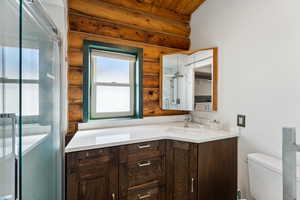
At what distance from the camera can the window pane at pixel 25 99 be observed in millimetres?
716

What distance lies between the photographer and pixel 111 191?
Answer: 138 centimetres

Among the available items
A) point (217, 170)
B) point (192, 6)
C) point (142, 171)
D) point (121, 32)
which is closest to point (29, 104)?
point (142, 171)

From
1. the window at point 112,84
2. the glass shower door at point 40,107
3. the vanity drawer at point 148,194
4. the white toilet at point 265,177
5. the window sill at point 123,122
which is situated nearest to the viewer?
the glass shower door at point 40,107

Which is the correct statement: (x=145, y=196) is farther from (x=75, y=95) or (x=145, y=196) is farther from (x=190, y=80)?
(x=190, y=80)

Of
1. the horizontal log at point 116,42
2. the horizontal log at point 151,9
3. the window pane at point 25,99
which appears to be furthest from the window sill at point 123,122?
the horizontal log at point 151,9

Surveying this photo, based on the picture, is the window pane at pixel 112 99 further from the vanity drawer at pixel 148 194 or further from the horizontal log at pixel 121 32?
the vanity drawer at pixel 148 194

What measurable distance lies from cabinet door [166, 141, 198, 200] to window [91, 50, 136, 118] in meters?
0.85

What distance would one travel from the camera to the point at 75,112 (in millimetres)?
1768

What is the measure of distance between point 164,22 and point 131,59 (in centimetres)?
73

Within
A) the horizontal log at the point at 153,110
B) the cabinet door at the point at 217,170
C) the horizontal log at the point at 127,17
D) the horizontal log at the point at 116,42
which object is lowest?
the cabinet door at the point at 217,170

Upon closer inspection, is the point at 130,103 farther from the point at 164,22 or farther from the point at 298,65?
the point at 298,65

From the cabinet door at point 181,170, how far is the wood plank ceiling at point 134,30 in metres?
0.75

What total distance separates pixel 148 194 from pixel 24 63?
1.47 m

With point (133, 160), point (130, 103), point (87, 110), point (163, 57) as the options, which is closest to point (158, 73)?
point (163, 57)
